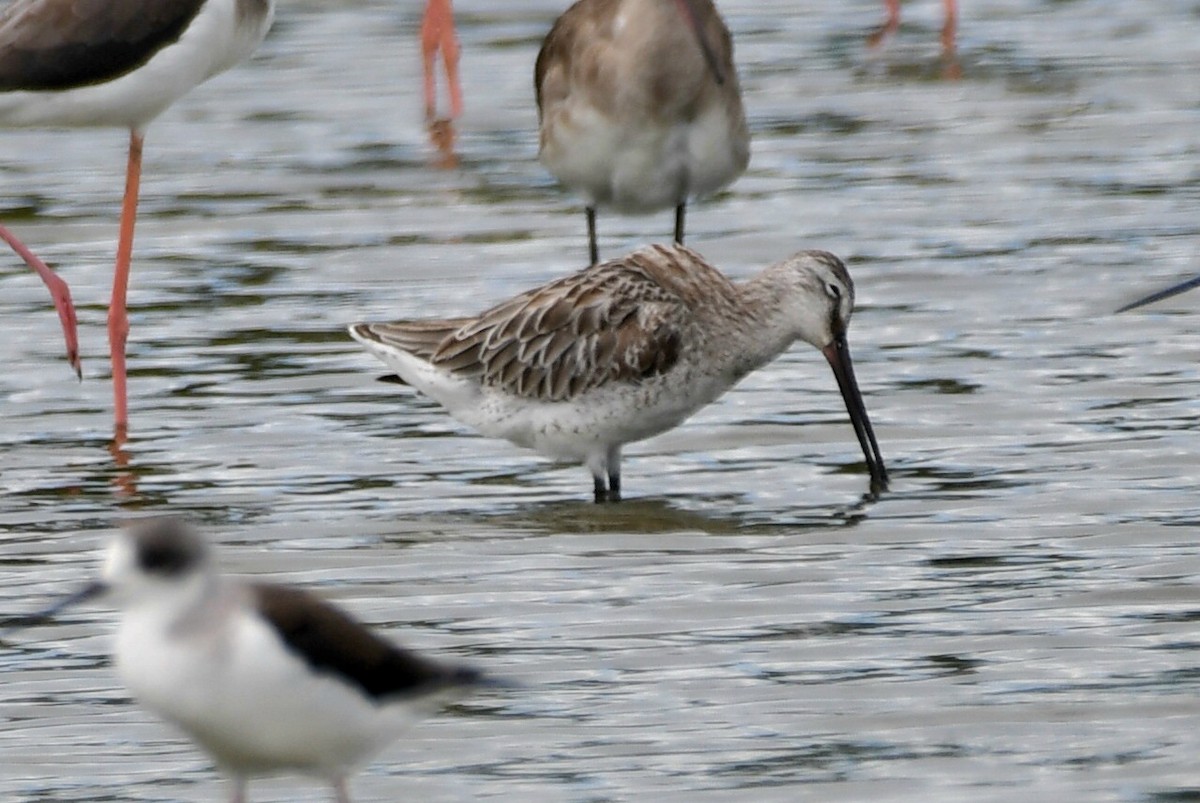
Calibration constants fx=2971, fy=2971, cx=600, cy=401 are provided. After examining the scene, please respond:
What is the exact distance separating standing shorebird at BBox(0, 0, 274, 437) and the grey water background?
117 centimetres

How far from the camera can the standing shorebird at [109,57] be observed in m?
11.1

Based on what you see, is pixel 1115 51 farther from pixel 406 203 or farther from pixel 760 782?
pixel 760 782

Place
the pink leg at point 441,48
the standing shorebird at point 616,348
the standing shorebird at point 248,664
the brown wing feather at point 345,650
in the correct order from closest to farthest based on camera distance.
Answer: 1. the standing shorebird at point 248,664
2. the brown wing feather at point 345,650
3. the standing shorebird at point 616,348
4. the pink leg at point 441,48

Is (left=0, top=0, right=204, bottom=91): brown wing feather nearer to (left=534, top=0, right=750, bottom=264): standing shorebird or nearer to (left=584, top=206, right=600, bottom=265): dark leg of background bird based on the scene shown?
(left=534, top=0, right=750, bottom=264): standing shorebird

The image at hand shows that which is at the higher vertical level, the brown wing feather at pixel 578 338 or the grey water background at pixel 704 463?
the brown wing feather at pixel 578 338

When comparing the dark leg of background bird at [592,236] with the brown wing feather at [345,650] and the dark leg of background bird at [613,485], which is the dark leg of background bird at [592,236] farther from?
the brown wing feather at [345,650]

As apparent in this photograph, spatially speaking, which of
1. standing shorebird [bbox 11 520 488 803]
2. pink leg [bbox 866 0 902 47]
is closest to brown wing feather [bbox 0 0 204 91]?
standing shorebird [bbox 11 520 488 803]

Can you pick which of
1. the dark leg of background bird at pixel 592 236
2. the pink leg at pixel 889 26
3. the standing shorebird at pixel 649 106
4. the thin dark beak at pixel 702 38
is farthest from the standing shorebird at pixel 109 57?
the pink leg at pixel 889 26

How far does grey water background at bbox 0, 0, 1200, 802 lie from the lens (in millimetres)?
7359

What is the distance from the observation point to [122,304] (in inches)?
457

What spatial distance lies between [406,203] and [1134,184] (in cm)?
380

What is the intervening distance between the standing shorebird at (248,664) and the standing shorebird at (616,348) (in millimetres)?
3672

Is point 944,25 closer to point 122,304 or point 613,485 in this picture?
point 122,304

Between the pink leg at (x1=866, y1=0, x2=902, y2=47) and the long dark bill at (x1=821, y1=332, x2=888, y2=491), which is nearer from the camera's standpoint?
the long dark bill at (x1=821, y1=332, x2=888, y2=491)
